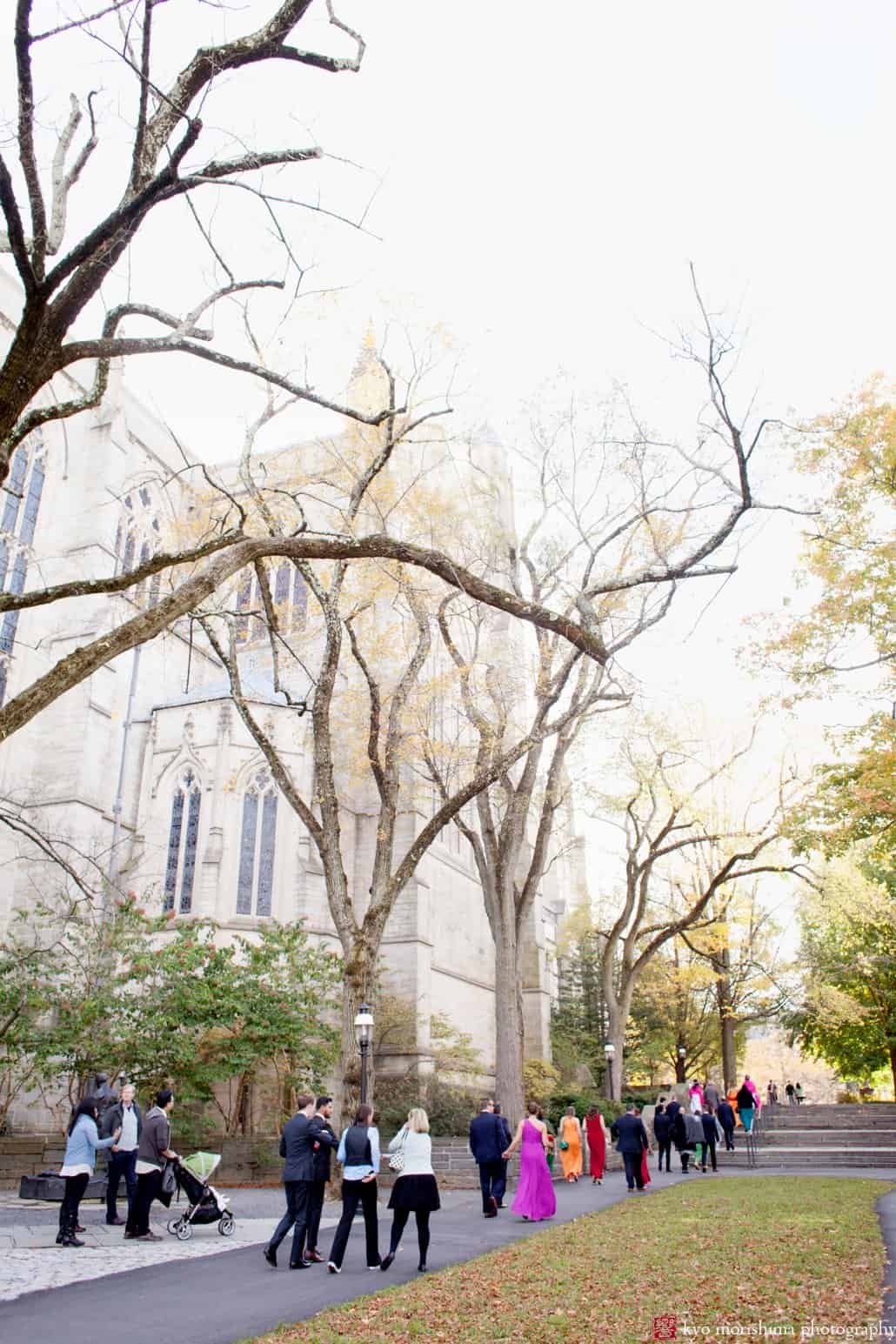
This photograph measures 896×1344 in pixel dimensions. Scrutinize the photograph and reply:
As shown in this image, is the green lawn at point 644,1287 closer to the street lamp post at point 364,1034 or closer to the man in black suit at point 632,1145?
the street lamp post at point 364,1034

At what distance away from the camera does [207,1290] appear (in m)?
7.51

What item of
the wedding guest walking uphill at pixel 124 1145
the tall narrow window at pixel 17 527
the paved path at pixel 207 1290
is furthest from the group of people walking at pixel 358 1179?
the tall narrow window at pixel 17 527

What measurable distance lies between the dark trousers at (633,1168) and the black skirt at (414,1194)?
8278 millimetres

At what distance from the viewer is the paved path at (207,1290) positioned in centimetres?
621

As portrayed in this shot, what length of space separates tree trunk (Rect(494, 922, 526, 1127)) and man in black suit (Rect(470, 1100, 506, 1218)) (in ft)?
17.6

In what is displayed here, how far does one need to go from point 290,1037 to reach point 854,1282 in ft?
44.7

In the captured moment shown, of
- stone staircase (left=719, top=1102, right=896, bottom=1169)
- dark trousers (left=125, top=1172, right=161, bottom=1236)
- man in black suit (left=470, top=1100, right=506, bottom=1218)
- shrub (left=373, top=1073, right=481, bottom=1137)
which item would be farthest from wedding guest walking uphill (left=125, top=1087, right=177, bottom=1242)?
stone staircase (left=719, top=1102, right=896, bottom=1169)

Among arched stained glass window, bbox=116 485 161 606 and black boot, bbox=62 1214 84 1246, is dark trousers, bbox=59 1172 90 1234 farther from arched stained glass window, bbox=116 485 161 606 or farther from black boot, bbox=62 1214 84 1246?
arched stained glass window, bbox=116 485 161 606

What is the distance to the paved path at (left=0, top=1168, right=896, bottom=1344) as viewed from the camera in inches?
245

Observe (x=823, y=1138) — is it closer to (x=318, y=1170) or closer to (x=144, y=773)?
(x=144, y=773)

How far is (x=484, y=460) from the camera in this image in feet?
106

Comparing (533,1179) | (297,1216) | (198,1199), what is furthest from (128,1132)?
(533,1179)

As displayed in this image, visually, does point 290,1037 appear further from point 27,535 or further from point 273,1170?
point 27,535

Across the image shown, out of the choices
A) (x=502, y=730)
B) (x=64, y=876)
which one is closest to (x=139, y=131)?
(x=502, y=730)
